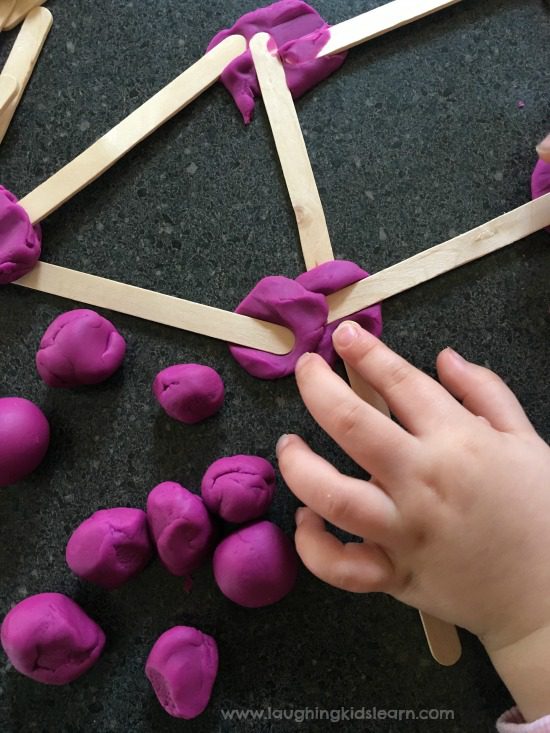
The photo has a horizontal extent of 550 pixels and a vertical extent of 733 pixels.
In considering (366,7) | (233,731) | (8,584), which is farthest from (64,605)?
(366,7)

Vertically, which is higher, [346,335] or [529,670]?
[346,335]

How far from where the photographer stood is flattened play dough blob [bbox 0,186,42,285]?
A: 64 centimetres

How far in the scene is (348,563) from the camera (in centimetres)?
52

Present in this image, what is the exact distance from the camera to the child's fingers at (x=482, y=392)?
0.55m

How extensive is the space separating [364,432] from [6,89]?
539 millimetres

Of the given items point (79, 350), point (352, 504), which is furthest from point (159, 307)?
point (352, 504)

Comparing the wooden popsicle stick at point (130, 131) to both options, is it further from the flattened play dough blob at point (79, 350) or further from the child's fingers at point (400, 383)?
the child's fingers at point (400, 383)

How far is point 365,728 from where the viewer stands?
628 mm

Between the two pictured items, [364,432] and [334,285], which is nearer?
[364,432]

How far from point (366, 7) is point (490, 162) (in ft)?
0.72

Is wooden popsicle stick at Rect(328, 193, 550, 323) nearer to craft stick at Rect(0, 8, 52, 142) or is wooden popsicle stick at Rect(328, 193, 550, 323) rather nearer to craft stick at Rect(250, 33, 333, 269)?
craft stick at Rect(250, 33, 333, 269)

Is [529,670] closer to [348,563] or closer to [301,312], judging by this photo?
[348,563]

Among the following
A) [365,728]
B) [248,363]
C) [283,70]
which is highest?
[283,70]

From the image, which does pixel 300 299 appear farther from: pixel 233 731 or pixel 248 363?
pixel 233 731
